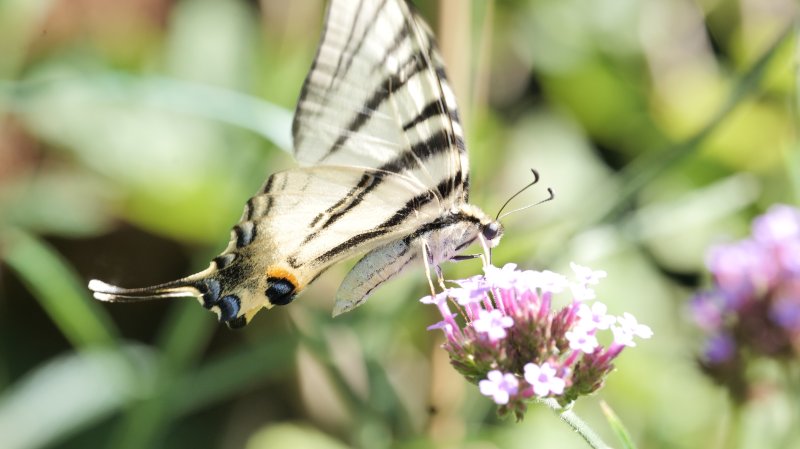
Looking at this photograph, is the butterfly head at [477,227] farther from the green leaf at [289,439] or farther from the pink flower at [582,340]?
the green leaf at [289,439]

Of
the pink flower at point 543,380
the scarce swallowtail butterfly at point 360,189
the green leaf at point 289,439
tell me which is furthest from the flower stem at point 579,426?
the green leaf at point 289,439

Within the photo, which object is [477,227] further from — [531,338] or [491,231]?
[531,338]

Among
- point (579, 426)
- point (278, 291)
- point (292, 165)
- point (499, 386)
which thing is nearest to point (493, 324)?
point (499, 386)

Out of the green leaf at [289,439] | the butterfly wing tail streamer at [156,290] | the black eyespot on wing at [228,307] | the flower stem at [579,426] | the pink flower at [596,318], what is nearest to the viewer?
the flower stem at [579,426]

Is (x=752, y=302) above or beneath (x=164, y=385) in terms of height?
beneath

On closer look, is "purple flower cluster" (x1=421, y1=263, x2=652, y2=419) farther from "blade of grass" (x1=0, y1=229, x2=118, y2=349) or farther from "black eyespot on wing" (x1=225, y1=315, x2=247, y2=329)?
"blade of grass" (x1=0, y1=229, x2=118, y2=349)

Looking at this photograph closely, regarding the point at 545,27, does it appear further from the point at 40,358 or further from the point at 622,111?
the point at 40,358
